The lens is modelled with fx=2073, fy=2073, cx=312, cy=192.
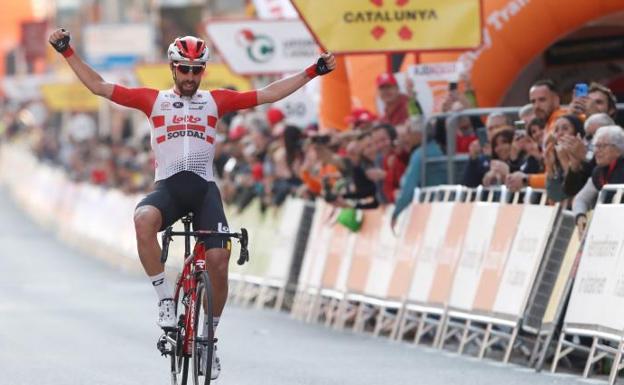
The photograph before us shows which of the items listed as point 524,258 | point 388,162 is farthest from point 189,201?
point 388,162

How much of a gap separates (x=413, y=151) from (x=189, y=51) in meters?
7.94

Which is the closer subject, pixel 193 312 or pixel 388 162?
pixel 193 312

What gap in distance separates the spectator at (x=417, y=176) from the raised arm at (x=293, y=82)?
6541 millimetres

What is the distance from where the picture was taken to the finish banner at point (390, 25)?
2091 centimetres

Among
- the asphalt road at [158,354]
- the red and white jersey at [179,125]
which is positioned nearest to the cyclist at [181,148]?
the red and white jersey at [179,125]

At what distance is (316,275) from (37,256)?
18.6 meters

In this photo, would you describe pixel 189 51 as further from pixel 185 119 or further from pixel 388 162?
pixel 388 162

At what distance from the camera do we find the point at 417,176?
19.5 metres

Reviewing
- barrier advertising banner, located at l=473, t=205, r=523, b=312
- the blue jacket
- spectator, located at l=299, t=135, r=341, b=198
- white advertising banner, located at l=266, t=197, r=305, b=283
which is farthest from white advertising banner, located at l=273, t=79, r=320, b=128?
barrier advertising banner, located at l=473, t=205, r=523, b=312

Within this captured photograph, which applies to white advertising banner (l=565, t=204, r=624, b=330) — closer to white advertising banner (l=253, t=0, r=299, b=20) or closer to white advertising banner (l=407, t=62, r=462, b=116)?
white advertising banner (l=407, t=62, r=462, b=116)

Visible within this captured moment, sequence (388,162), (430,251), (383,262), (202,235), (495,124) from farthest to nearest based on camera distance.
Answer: (388,162), (383,262), (430,251), (495,124), (202,235)

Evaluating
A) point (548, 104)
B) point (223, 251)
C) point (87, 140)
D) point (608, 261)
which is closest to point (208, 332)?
point (223, 251)

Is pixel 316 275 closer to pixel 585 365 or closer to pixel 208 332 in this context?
pixel 585 365

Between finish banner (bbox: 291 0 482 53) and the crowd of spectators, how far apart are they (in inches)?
20.8
